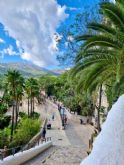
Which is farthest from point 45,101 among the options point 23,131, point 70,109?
point 23,131

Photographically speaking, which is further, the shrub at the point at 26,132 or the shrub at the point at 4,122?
the shrub at the point at 4,122

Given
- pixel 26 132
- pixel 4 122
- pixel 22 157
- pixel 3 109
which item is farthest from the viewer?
pixel 3 109

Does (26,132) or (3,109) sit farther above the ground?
(3,109)

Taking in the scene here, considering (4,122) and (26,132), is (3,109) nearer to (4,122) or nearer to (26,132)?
(4,122)

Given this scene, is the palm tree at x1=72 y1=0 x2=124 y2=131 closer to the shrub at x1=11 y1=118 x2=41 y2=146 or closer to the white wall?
the white wall

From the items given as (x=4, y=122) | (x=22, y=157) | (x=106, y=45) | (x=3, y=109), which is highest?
(x=3, y=109)

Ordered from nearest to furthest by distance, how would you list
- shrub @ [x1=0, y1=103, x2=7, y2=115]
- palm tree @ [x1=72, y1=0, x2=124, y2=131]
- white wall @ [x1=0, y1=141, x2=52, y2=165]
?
1. palm tree @ [x1=72, y1=0, x2=124, y2=131]
2. white wall @ [x1=0, y1=141, x2=52, y2=165]
3. shrub @ [x1=0, y1=103, x2=7, y2=115]

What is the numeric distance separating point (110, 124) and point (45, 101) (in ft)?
288

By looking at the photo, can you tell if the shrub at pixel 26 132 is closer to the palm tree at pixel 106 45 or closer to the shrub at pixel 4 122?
the shrub at pixel 4 122

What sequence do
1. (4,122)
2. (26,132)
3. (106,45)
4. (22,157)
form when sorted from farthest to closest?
(4,122)
(26,132)
(22,157)
(106,45)

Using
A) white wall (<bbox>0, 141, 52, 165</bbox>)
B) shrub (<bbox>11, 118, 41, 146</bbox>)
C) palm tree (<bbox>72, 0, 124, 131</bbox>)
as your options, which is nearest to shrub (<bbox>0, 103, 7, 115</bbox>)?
shrub (<bbox>11, 118, 41, 146</bbox>)

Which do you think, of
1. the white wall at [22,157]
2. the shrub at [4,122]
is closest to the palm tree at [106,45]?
the white wall at [22,157]

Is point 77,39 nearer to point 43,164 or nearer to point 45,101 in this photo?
point 43,164

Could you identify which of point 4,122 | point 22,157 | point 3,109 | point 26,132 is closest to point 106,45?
point 22,157
